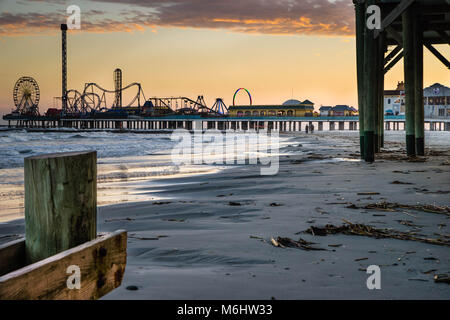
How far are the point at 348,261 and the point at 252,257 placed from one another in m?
0.64

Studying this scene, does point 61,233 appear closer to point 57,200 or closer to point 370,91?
point 57,200

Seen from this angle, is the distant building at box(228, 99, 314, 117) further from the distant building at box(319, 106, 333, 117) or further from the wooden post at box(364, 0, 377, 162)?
the wooden post at box(364, 0, 377, 162)

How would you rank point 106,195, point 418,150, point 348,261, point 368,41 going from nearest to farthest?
point 348,261, point 106,195, point 368,41, point 418,150

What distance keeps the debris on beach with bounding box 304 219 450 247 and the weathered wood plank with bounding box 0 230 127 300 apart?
199 cm

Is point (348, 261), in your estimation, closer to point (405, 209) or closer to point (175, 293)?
point (175, 293)

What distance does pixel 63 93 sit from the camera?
12162cm

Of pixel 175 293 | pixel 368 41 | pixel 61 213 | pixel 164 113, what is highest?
pixel 164 113

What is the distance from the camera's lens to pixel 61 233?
5.95 ft

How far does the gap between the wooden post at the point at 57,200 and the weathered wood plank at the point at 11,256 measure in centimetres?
4

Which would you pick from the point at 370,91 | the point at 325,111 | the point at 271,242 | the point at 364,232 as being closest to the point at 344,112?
the point at 325,111

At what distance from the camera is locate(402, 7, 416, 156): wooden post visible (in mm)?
11789

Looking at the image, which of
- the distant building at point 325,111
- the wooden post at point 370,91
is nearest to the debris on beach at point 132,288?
the wooden post at point 370,91

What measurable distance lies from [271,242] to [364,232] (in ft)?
2.68

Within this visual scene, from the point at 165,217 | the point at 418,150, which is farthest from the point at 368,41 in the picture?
the point at 165,217
